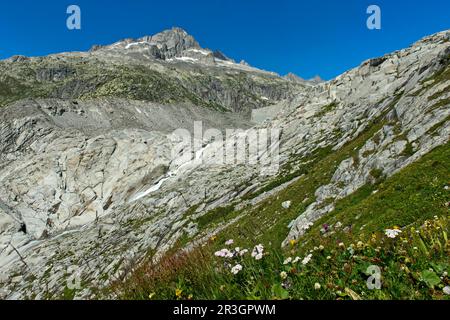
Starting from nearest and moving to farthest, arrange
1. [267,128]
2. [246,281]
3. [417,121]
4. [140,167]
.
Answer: [246,281] < [417,121] < [267,128] < [140,167]

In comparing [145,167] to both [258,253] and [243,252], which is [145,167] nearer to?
[243,252]

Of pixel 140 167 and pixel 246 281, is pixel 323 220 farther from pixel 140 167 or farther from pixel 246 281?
pixel 140 167

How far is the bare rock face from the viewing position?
29.4 meters

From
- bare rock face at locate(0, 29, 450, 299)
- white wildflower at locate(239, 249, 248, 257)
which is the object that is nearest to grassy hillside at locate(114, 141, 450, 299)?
white wildflower at locate(239, 249, 248, 257)

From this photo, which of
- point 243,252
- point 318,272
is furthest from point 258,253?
point 318,272

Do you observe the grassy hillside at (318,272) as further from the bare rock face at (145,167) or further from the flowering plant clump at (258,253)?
the bare rock face at (145,167)

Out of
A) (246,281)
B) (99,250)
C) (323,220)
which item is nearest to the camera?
(246,281)

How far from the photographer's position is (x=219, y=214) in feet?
138

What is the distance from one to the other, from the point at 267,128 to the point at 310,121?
11.1 m

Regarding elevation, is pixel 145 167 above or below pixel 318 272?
below

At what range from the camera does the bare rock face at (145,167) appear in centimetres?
2938

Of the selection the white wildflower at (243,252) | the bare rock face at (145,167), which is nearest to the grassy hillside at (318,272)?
the white wildflower at (243,252)

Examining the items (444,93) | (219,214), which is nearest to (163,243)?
(219,214)

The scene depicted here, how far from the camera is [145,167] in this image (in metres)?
89.2
